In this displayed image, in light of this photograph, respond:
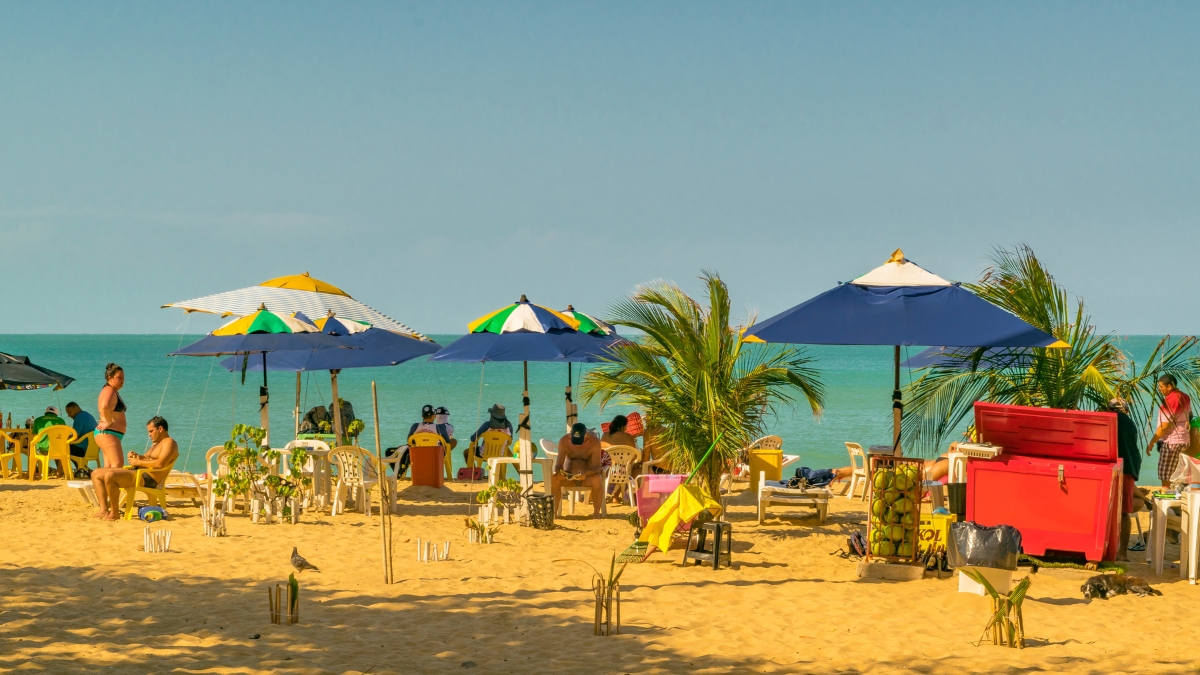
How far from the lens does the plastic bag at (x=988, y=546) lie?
20.9ft

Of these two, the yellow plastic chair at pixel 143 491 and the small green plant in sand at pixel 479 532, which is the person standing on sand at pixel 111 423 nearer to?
the yellow plastic chair at pixel 143 491

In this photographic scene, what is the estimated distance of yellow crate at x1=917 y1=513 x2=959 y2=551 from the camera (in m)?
7.52

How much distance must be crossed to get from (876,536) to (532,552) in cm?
266

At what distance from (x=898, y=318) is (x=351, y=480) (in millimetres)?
5557

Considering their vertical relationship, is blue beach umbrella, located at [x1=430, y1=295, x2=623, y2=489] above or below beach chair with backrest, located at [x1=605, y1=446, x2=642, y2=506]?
above

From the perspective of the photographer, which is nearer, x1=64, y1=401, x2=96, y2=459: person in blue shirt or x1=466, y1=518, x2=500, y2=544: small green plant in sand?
x1=466, y1=518, x2=500, y2=544: small green plant in sand

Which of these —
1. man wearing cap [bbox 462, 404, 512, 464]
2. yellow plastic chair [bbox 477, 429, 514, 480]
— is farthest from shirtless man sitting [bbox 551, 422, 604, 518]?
man wearing cap [bbox 462, 404, 512, 464]

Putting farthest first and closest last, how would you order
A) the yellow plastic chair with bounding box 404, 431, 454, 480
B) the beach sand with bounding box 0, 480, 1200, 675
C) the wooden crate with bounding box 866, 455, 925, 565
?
the yellow plastic chair with bounding box 404, 431, 454, 480
the wooden crate with bounding box 866, 455, 925, 565
the beach sand with bounding box 0, 480, 1200, 675

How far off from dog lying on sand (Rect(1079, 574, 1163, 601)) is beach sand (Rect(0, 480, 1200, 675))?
11cm

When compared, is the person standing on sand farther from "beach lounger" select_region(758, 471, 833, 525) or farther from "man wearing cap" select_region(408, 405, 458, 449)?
"beach lounger" select_region(758, 471, 833, 525)

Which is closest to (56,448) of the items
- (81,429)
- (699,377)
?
(81,429)

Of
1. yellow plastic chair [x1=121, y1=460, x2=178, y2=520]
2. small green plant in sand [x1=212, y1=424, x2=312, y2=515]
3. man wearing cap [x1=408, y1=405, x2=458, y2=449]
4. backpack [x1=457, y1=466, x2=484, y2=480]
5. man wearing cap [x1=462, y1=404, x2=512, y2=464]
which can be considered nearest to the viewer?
small green plant in sand [x1=212, y1=424, x2=312, y2=515]

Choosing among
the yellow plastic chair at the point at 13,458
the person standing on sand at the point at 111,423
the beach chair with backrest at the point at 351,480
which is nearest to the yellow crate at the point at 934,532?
the beach chair with backrest at the point at 351,480

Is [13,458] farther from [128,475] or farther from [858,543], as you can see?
[858,543]
